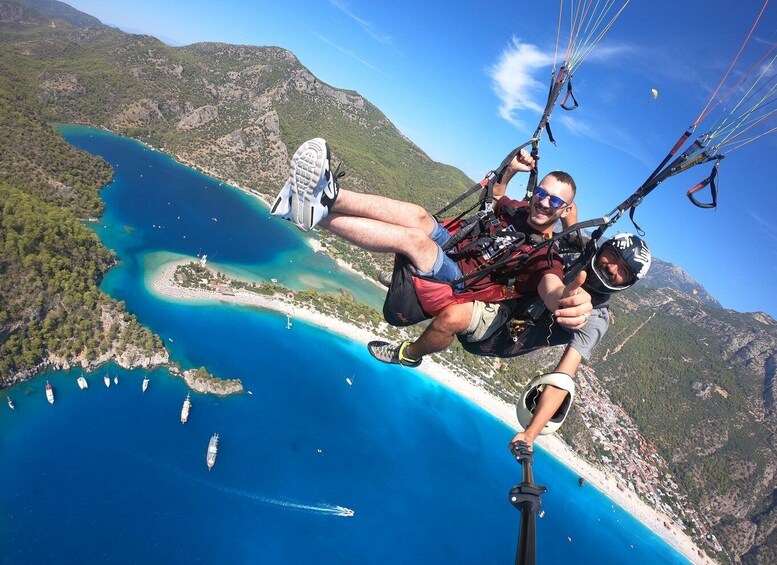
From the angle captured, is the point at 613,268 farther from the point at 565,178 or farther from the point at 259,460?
the point at 259,460

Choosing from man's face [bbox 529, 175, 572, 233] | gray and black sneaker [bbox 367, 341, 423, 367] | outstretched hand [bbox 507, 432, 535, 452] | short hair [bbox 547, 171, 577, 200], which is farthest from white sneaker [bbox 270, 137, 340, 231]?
gray and black sneaker [bbox 367, 341, 423, 367]

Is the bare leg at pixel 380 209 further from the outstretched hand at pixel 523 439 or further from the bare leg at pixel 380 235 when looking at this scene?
the outstretched hand at pixel 523 439

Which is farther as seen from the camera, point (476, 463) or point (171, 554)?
point (476, 463)

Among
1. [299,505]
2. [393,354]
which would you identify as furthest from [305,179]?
[299,505]

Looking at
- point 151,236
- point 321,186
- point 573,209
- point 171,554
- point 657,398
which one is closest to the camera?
point 321,186

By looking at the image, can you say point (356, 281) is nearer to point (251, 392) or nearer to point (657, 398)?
point (251, 392)

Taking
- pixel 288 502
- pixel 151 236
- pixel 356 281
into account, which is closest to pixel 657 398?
pixel 356 281
